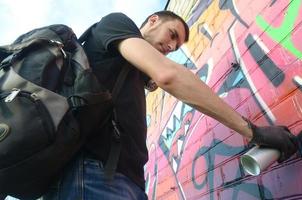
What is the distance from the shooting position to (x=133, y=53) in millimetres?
1298

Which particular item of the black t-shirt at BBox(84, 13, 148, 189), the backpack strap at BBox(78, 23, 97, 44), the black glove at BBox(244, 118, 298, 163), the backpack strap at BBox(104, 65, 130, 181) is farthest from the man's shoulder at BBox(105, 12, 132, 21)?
the black glove at BBox(244, 118, 298, 163)

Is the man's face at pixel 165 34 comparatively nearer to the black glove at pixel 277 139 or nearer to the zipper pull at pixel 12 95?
the black glove at pixel 277 139

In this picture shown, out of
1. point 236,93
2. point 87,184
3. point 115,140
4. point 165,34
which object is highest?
point 165,34

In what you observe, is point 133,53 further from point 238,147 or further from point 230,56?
point 230,56

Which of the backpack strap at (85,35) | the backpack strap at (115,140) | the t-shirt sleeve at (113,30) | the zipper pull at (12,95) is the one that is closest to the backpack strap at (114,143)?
the backpack strap at (115,140)

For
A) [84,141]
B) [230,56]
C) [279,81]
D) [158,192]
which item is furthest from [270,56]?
[158,192]

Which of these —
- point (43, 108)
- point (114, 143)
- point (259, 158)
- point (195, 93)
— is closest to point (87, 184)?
point (114, 143)

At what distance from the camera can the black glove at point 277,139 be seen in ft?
4.11

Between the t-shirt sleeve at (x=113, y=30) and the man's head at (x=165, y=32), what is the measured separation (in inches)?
13.1

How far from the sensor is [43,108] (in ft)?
3.72

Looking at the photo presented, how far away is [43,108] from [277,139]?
774 mm

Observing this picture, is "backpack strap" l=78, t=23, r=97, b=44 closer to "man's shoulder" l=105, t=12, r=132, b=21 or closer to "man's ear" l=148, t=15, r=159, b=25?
"man's shoulder" l=105, t=12, r=132, b=21

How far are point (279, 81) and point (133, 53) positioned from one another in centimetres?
66

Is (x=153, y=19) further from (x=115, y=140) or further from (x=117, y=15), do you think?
(x=115, y=140)
